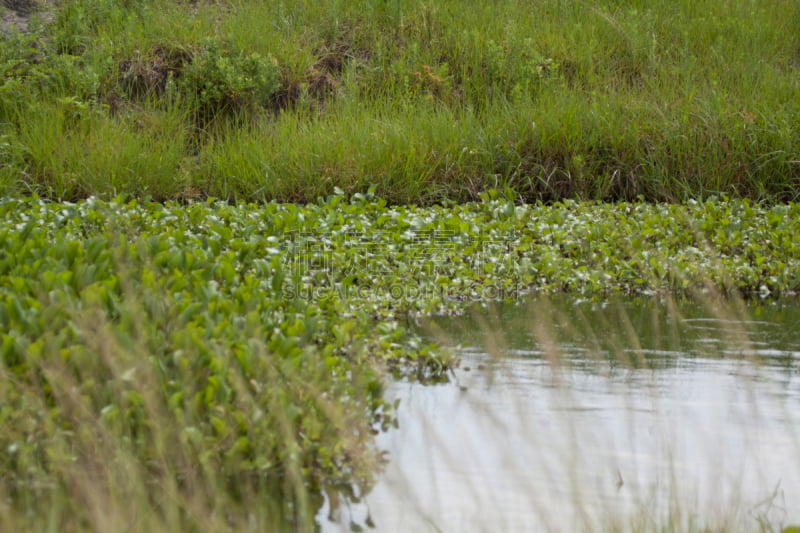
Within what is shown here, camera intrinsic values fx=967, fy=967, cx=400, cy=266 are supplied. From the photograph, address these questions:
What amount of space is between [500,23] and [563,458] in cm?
1132

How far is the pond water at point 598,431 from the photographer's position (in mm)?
3592

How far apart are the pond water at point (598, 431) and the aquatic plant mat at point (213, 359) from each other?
26cm

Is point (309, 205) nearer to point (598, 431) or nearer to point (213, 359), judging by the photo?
point (598, 431)

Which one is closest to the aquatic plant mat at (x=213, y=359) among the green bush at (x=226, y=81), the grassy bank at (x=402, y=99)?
the grassy bank at (x=402, y=99)

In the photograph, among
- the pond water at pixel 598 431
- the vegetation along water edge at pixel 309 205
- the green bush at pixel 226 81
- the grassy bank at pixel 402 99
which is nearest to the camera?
the pond water at pixel 598 431

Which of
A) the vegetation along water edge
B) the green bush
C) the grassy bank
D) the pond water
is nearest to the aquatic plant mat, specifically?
the vegetation along water edge

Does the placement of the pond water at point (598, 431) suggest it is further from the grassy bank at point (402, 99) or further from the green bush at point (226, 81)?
the green bush at point (226, 81)

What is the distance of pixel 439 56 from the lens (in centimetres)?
1376

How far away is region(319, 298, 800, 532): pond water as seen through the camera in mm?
3592

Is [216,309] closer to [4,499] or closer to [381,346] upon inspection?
[381,346]

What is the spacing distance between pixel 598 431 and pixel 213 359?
1.83 meters

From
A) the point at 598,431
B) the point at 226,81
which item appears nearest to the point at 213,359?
the point at 598,431

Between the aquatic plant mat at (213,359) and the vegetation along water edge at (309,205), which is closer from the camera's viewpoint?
the aquatic plant mat at (213,359)

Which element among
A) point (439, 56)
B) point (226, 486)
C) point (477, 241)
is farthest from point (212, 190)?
point (226, 486)
